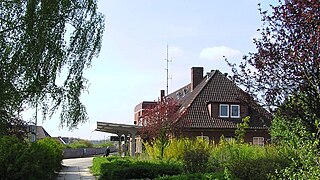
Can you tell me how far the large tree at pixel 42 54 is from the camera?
43.0 ft

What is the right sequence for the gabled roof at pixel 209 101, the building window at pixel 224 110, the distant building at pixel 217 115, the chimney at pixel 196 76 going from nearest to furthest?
the distant building at pixel 217 115 < the gabled roof at pixel 209 101 < the building window at pixel 224 110 < the chimney at pixel 196 76

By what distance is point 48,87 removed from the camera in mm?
14422

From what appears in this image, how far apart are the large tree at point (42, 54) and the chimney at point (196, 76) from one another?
3274 centimetres

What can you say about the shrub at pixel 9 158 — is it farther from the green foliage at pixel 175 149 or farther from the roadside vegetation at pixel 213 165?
the green foliage at pixel 175 149

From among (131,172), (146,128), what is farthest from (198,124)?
(131,172)

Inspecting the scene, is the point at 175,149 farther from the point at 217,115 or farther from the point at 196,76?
the point at 196,76

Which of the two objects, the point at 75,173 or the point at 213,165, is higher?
the point at 213,165

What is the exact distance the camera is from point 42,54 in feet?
43.8

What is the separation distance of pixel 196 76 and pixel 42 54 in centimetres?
3497

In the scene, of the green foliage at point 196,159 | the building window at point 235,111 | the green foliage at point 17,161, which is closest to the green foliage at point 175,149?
the green foliage at point 196,159

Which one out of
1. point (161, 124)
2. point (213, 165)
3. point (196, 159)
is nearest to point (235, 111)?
point (161, 124)

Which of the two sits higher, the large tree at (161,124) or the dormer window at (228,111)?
the dormer window at (228,111)

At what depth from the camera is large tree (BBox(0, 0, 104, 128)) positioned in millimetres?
13094

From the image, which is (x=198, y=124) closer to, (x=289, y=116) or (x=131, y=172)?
(x=131, y=172)
